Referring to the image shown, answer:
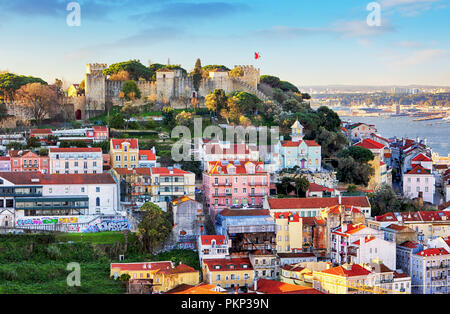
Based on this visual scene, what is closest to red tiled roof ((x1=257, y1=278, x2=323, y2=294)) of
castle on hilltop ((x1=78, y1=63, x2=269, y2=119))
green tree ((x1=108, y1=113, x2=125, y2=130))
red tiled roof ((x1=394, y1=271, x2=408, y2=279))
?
red tiled roof ((x1=394, y1=271, x2=408, y2=279))

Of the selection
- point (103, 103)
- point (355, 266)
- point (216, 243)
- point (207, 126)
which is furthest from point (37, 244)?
point (103, 103)

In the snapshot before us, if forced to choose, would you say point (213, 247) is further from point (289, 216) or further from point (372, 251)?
point (372, 251)

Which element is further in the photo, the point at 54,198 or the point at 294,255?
the point at 54,198

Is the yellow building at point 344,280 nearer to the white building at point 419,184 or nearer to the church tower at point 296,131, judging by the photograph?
the church tower at point 296,131

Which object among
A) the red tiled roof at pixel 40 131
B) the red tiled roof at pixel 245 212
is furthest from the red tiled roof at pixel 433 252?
the red tiled roof at pixel 40 131

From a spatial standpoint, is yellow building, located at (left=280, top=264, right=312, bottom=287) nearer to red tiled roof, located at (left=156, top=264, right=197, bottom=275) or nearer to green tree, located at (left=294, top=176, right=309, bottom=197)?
red tiled roof, located at (left=156, top=264, right=197, bottom=275)

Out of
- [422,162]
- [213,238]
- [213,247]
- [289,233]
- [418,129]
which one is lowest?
[213,247]

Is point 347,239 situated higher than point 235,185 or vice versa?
point 235,185

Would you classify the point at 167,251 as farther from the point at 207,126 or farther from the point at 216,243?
the point at 207,126

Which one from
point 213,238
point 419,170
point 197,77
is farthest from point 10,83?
point 419,170
